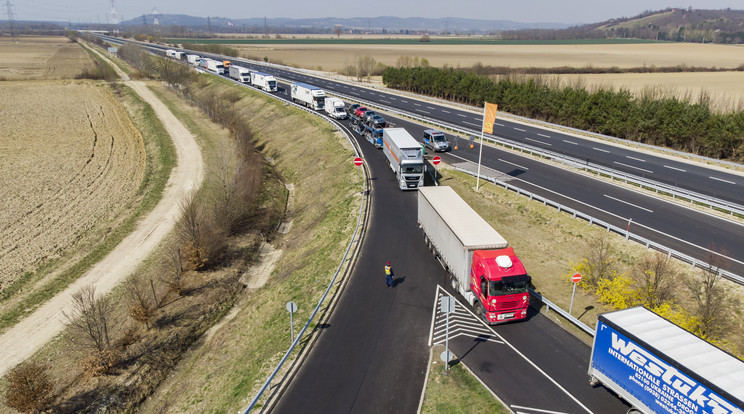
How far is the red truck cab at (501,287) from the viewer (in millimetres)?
22656

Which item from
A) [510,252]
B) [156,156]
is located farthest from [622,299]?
[156,156]

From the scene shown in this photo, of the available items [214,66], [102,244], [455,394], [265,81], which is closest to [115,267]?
[102,244]

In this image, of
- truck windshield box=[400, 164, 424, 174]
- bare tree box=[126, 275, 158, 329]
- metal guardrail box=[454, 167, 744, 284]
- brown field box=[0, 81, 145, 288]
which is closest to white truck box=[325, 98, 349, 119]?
brown field box=[0, 81, 145, 288]

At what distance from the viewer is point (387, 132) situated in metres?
48.4

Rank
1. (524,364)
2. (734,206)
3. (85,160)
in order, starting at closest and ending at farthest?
(524,364)
(734,206)
(85,160)

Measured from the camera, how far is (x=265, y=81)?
323 feet

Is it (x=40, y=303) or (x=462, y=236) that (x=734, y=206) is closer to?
(x=462, y=236)

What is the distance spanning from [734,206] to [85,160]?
256ft

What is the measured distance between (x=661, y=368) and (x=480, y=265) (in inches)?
377

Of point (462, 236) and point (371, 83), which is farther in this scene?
point (371, 83)

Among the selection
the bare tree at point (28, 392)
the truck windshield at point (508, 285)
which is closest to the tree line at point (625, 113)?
the truck windshield at point (508, 285)

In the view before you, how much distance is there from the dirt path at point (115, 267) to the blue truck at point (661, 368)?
33.4 m

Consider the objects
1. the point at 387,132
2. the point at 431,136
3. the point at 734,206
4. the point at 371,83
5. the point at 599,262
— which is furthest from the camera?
the point at 371,83

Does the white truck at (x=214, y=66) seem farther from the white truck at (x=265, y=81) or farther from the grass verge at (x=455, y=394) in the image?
the grass verge at (x=455, y=394)
